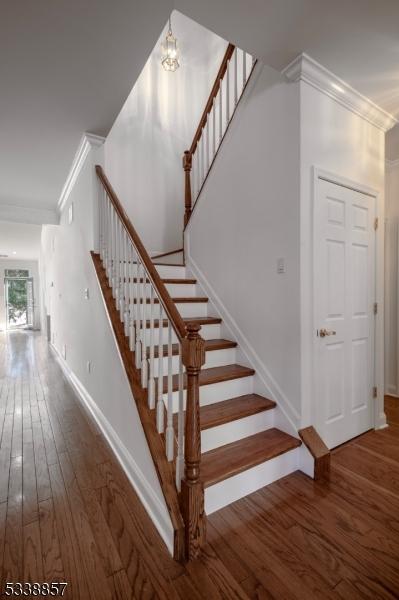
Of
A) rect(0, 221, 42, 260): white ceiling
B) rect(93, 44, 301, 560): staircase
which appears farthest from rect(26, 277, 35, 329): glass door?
rect(93, 44, 301, 560): staircase

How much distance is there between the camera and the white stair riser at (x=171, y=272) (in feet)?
10.3

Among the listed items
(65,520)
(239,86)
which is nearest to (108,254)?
(65,520)

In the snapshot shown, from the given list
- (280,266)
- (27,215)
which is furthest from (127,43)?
(27,215)

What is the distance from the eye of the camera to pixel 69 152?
302cm

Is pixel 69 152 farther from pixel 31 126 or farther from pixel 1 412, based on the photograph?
pixel 1 412

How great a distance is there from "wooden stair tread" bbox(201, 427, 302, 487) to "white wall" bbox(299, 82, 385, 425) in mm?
206

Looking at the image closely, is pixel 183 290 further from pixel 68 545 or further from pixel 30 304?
pixel 30 304

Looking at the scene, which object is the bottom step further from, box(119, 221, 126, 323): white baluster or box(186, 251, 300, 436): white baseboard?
box(119, 221, 126, 323): white baluster

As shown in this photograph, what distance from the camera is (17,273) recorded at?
35.9ft

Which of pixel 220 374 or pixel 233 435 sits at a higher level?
pixel 220 374

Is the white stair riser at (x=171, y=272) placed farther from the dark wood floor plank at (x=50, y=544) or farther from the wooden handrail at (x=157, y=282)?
the dark wood floor plank at (x=50, y=544)

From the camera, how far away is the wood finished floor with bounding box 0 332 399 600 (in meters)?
1.21

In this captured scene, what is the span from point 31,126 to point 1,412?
9.31 ft

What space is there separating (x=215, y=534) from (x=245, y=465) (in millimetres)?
366
